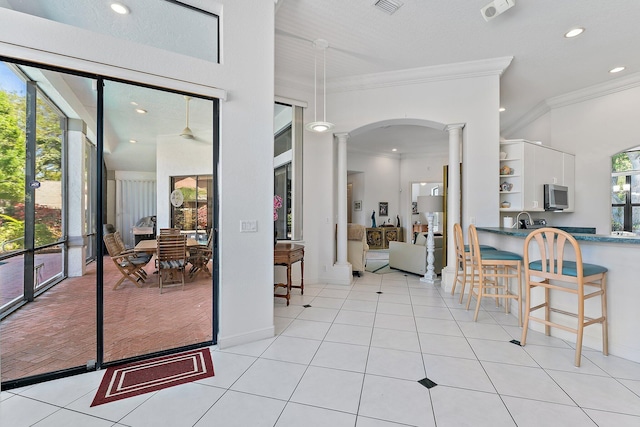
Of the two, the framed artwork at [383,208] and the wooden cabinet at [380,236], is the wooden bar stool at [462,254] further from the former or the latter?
the framed artwork at [383,208]

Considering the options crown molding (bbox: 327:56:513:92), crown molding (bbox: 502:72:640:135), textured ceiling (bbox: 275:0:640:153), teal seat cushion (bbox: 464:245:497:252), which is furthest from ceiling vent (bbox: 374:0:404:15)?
crown molding (bbox: 502:72:640:135)

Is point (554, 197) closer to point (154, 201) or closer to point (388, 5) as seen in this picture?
point (388, 5)

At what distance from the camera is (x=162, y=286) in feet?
11.5

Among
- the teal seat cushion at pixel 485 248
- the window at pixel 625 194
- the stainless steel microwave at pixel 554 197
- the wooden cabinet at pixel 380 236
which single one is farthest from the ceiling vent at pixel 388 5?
the wooden cabinet at pixel 380 236

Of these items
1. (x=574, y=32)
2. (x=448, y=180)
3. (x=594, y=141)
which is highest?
(x=574, y=32)

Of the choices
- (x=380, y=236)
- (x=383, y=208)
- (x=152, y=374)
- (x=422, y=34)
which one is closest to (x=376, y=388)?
(x=152, y=374)

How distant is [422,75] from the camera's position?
14.6ft

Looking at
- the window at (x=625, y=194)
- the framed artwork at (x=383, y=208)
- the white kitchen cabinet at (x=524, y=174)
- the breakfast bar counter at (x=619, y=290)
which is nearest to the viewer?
the breakfast bar counter at (x=619, y=290)

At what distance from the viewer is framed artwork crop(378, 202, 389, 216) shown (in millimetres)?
9703

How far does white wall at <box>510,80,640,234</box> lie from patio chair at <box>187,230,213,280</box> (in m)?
6.29

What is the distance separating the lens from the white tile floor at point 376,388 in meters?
1.68

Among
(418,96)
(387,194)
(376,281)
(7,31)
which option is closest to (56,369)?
(7,31)

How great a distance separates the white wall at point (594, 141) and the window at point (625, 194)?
342mm

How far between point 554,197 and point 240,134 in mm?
5206
